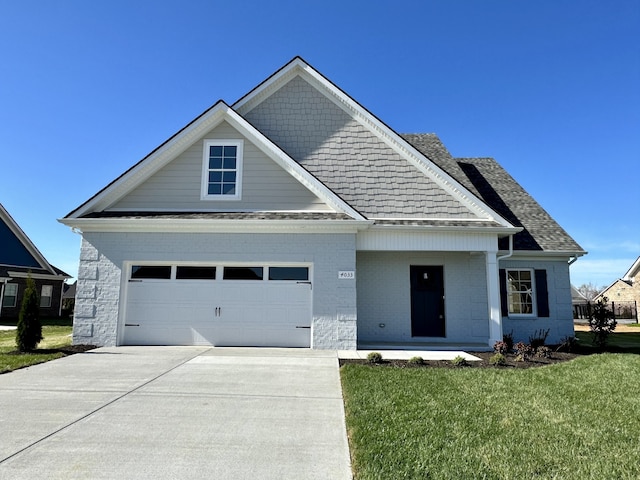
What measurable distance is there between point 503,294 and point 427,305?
2.69 meters

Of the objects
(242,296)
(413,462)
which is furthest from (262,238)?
(413,462)

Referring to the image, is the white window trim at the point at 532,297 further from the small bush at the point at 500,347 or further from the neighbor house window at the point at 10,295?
the neighbor house window at the point at 10,295

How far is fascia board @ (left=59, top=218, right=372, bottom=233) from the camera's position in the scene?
10.6 m

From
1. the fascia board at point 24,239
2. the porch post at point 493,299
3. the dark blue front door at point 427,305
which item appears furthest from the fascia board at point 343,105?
the fascia board at point 24,239

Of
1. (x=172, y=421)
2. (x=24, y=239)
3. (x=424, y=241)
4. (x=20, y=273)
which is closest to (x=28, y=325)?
(x=172, y=421)

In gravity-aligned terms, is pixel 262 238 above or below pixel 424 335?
above

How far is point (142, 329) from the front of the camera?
10.8 metres

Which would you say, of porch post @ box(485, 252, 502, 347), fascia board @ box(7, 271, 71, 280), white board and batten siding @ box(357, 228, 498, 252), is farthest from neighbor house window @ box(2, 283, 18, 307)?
porch post @ box(485, 252, 502, 347)

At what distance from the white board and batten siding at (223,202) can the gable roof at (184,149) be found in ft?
0.48

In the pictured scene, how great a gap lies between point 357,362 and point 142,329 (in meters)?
5.98

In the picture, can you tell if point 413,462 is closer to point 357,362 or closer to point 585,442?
point 585,442

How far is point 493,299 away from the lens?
441 inches

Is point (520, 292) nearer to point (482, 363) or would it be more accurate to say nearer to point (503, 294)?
point (503, 294)

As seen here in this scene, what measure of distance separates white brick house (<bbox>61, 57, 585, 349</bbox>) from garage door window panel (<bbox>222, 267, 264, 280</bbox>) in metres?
0.03
